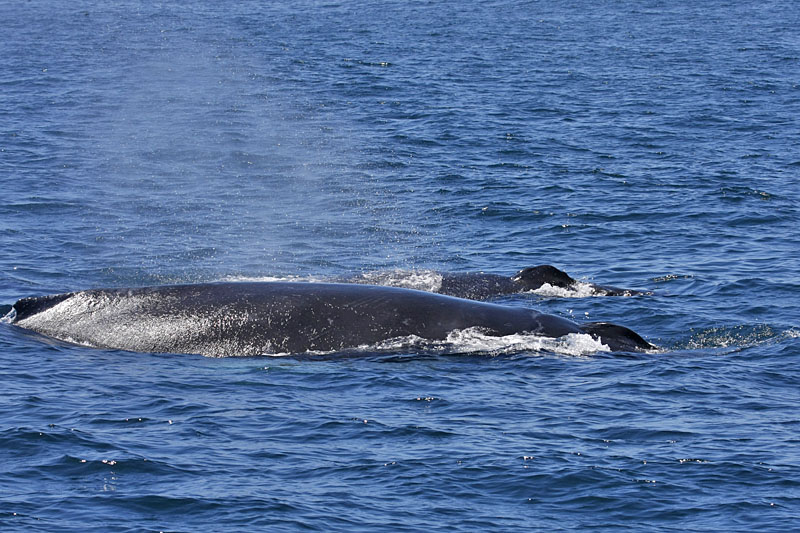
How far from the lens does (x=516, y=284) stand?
2350 centimetres

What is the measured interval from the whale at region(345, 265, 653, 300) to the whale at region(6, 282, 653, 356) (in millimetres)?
4150

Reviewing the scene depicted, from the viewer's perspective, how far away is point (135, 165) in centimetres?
3838

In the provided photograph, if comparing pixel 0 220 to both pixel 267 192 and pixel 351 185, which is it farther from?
pixel 351 185

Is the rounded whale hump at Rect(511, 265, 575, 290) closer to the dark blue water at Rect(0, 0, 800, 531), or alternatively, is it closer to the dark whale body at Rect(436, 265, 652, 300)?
the dark whale body at Rect(436, 265, 652, 300)

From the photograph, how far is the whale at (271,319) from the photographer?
58.9 feet

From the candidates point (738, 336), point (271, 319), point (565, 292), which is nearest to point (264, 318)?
point (271, 319)

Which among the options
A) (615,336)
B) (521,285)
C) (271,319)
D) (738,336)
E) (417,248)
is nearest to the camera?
(271,319)

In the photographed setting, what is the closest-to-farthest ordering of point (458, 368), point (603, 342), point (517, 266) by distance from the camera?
point (458, 368) → point (603, 342) → point (517, 266)

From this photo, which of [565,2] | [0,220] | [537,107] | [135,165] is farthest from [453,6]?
[0,220]

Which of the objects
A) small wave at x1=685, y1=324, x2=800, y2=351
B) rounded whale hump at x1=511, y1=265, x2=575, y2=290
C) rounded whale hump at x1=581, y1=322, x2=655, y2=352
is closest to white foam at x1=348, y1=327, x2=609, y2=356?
rounded whale hump at x1=581, y1=322, x2=655, y2=352

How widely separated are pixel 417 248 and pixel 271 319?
33.9 feet

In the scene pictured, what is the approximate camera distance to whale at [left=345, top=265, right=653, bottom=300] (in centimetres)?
2319

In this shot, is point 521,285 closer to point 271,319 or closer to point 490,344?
point 490,344

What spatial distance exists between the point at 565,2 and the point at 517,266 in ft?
172
